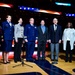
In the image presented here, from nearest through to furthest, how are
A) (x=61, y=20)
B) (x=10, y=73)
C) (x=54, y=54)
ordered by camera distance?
(x=10, y=73), (x=54, y=54), (x=61, y=20)

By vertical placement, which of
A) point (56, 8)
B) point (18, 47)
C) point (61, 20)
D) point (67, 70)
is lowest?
point (67, 70)

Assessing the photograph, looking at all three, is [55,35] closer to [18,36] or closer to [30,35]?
[30,35]

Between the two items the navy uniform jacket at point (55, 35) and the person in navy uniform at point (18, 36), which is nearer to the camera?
the person in navy uniform at point (18, 36)

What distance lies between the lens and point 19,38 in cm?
709

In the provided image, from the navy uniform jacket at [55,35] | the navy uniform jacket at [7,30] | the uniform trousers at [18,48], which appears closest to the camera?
the navy uniform jacket at [7,30]

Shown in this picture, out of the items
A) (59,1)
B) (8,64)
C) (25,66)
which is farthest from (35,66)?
(59,1)

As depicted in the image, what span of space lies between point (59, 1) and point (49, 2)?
0.82m

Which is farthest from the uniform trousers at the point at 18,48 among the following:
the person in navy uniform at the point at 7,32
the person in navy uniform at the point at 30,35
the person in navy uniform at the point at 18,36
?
the person in navy uniform at the point at 7,32

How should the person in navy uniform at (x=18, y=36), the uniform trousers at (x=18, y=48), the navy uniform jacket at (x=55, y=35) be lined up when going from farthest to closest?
the navy uniform jacket at (x=55, y=35)
the uniform trousers at (x=18, y=48)
the person in navy uniform at (x=18, y=36)

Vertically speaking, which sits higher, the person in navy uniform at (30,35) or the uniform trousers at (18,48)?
the person in navy uniform at (30,35)

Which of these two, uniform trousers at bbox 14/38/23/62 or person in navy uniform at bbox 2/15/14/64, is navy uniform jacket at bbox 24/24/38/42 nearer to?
uniform trousers at bbox 14/38/23/62

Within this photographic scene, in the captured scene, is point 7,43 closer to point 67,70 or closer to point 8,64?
point 8,64

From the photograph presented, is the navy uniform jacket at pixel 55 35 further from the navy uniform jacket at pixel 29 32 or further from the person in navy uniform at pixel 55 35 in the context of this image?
the navy uniform jacket at pixel 29 32

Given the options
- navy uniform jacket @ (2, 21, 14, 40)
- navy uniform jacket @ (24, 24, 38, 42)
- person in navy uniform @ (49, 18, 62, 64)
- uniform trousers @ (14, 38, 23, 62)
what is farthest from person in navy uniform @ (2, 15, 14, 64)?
person in navy uniform @ (49, 18, 62, 64)
